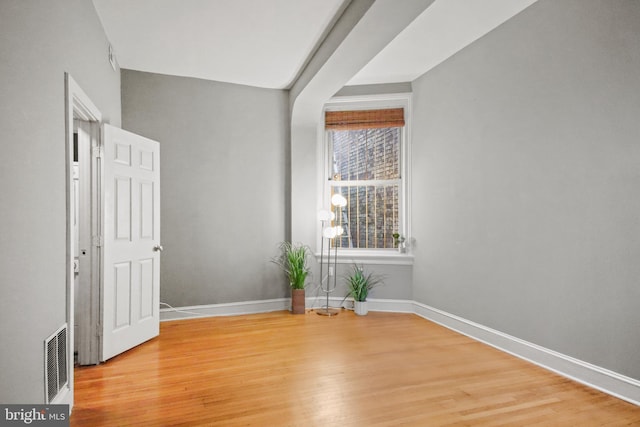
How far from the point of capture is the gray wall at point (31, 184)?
1.60m

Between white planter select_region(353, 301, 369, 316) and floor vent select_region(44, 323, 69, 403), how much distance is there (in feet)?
10.3

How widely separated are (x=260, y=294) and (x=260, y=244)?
655 millimetres

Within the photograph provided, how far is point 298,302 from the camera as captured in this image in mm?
4730

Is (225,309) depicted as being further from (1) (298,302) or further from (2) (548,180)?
(2) (548,180)

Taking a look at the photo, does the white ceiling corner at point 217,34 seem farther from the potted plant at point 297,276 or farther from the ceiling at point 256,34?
the potted plant at point 297,276

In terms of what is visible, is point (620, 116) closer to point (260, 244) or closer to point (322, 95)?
point (322, 95)

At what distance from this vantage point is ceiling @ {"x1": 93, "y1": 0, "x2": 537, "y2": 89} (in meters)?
3.12

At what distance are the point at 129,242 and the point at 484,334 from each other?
3506 millimetres

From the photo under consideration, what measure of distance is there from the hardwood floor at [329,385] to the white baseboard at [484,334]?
96 millimetres

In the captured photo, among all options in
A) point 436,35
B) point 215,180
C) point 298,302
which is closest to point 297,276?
point 298,302

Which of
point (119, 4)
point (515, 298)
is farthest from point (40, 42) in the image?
point (515, 298)

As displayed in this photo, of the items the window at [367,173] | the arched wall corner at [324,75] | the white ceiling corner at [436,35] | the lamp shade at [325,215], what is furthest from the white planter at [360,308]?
the white ceiling corner at [436,35]

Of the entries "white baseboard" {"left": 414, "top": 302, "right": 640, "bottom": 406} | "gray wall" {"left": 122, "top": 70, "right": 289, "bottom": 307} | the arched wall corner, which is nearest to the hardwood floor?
"white baseboard" {"left": 414, "top": 302, "right": 640, "bottom": 406}

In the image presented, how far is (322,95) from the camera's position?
14.9 feet
